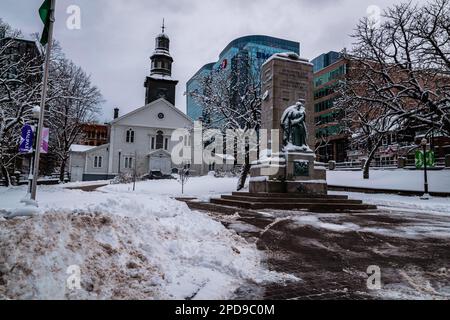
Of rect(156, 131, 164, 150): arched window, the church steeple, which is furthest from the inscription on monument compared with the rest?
the church steeple

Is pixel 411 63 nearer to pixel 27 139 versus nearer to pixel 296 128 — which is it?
pixel 296 128

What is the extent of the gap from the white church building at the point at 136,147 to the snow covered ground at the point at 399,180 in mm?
26557

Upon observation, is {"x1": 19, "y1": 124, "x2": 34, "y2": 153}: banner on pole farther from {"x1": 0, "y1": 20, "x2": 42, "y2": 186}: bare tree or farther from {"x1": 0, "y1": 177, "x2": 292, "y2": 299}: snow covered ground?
{"x1": 0, "y1": 20, "x2": 42, "y2": 186}: bare tree

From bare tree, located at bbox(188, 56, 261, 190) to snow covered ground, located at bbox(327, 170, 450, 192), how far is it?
1043 cm

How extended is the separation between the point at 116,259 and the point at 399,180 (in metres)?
27.5

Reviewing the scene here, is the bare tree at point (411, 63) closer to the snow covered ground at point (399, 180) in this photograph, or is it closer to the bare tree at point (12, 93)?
the snow covered ground at point (399, 180)

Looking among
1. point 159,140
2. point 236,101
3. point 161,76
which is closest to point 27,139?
point 236,101

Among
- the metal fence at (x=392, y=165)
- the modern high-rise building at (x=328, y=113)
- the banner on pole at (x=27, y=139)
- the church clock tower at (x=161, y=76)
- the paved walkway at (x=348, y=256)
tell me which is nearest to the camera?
the paved walkway at (x=348, y=256)

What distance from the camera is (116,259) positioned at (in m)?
3.83

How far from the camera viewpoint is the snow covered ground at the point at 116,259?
9.82 feet

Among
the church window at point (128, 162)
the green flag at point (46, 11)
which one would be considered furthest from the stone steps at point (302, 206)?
the church window at point (128, 162)

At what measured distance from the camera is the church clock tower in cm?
5172
